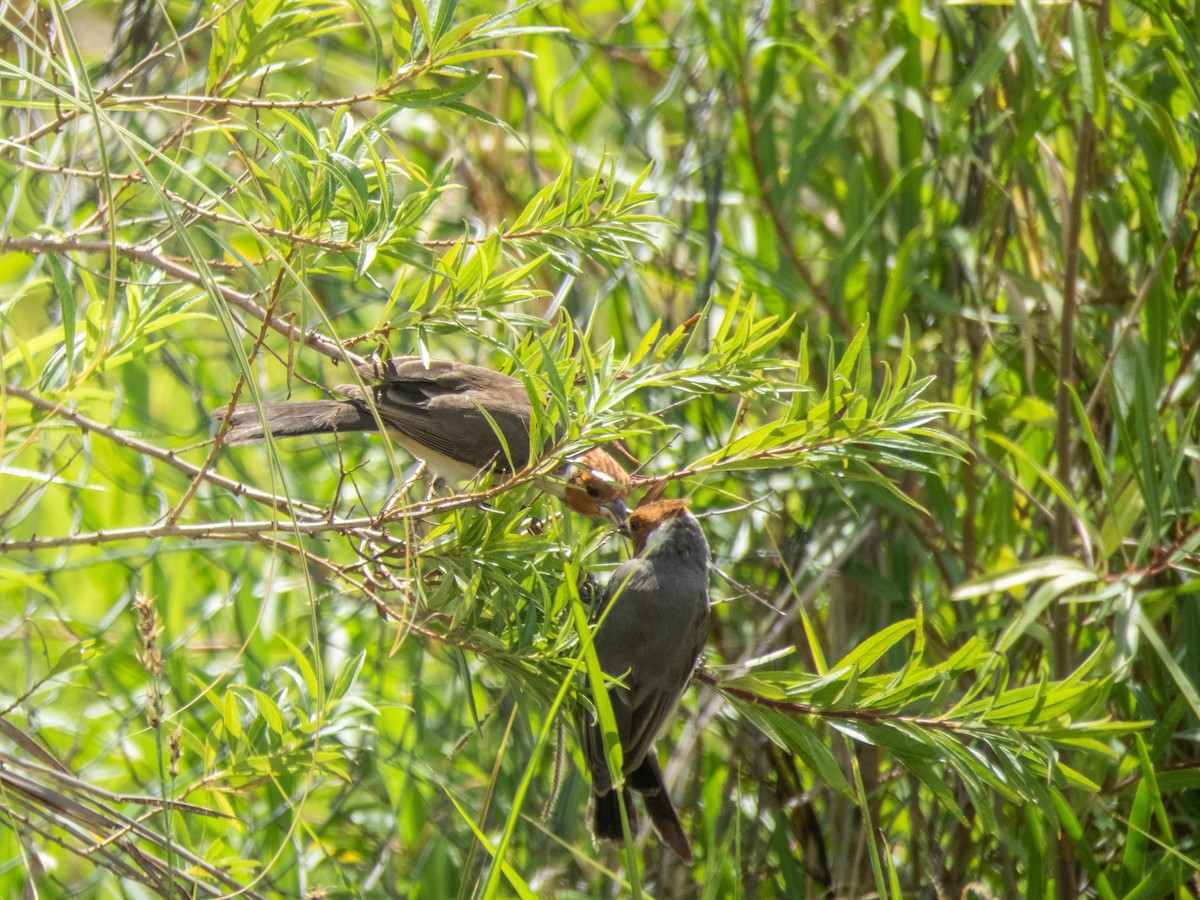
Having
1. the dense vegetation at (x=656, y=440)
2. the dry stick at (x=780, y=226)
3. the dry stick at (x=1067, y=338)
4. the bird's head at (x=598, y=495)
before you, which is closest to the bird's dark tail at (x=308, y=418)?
the dense vegetation at (x=656, y=440)

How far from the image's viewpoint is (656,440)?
10.2 ft

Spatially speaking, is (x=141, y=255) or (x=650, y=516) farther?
(x=650, y=516)

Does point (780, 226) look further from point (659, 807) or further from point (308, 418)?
point (659, 807)

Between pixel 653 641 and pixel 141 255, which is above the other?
pixel 141 255

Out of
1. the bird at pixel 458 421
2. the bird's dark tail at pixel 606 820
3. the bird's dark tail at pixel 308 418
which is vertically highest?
the bird's dark tail at pixel 308 418

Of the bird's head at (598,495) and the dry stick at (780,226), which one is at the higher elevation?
the dry stick at (780,226)

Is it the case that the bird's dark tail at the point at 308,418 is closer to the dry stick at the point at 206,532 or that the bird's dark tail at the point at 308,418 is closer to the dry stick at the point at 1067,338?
the dry stick at the point at 206,532

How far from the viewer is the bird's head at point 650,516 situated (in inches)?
99.3

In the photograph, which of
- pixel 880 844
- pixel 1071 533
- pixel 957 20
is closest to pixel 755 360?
pixel 1071 533

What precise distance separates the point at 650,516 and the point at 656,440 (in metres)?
0.56

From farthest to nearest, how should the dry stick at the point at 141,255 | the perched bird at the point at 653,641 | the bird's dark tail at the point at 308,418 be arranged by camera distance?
1. the perched bird at the point at 653,641
2. the bird's dark tail at the point at 308,418
3. the dry stick at the point at 141,255

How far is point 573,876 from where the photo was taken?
3355 mm

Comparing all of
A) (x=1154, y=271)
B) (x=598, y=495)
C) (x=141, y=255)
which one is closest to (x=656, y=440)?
(x=598, y=495)

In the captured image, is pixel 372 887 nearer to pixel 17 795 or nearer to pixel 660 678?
pixel 660 678
